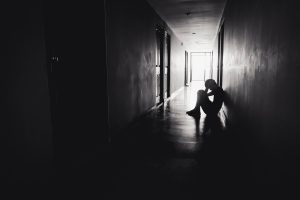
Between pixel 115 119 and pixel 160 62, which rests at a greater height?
pixel 160 62

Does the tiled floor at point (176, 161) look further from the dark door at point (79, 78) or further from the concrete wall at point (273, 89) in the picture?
the dark door at point (79, 78)

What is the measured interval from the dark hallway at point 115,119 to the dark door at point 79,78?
0.04 ft

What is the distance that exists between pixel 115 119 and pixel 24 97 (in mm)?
1908

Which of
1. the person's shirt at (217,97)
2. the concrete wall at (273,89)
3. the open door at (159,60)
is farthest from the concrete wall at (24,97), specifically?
the open door at (159,60)

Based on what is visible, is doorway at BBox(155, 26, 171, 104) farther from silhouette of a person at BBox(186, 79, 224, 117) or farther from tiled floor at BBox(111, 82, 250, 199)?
tiled floor at BBox(111, 82, 250, 199)

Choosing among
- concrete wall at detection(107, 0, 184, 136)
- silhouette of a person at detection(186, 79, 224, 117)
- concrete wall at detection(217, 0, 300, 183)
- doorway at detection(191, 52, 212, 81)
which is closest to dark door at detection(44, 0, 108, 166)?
concrete wall at detection(107, 0, 184, 136)

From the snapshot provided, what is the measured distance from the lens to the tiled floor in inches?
80.9

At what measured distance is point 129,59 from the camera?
411cm

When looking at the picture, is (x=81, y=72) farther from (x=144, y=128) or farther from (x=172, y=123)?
(x=172, y=123)

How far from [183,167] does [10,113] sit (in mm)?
1797

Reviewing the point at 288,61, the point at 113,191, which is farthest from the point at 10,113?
the point at 288,61

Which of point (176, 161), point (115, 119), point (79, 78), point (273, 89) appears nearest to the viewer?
point (273, 89)

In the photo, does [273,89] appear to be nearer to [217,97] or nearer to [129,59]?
[129,59]

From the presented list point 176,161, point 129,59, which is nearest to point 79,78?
point 129,59
